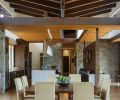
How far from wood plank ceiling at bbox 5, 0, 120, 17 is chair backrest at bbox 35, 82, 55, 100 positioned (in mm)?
5417

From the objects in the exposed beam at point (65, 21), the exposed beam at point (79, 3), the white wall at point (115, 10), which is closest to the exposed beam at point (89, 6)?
the white wall at point (115, 10)

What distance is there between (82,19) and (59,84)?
109 inches

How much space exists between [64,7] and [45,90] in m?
5.56

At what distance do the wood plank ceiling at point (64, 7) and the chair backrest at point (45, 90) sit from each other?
17.8 ft

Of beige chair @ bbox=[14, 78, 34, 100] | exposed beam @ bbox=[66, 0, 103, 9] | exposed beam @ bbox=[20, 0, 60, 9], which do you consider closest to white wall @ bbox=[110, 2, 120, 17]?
exposed beam @ bbox=[66, 0, 103, 9]

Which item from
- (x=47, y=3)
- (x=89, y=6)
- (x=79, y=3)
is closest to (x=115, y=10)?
(x=89, y=6)

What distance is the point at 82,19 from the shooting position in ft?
26.7

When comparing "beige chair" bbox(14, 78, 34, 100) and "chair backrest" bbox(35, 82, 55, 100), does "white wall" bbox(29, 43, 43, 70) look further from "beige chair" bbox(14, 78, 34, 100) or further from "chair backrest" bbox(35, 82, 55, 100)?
"chair backrest" bbox(35, 82, 55, 100)

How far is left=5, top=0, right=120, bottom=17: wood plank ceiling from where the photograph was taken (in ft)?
36.1

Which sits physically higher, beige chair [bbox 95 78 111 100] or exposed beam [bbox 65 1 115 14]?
exposed beam [bbox 65 1 115 14]

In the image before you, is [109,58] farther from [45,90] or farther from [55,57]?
[45,90]

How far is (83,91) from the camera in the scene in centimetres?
523

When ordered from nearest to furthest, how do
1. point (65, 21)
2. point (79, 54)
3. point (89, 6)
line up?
point (65, 21) < point (89, 6) < point (79, 54)

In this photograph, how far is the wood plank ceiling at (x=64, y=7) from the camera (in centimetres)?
1101
